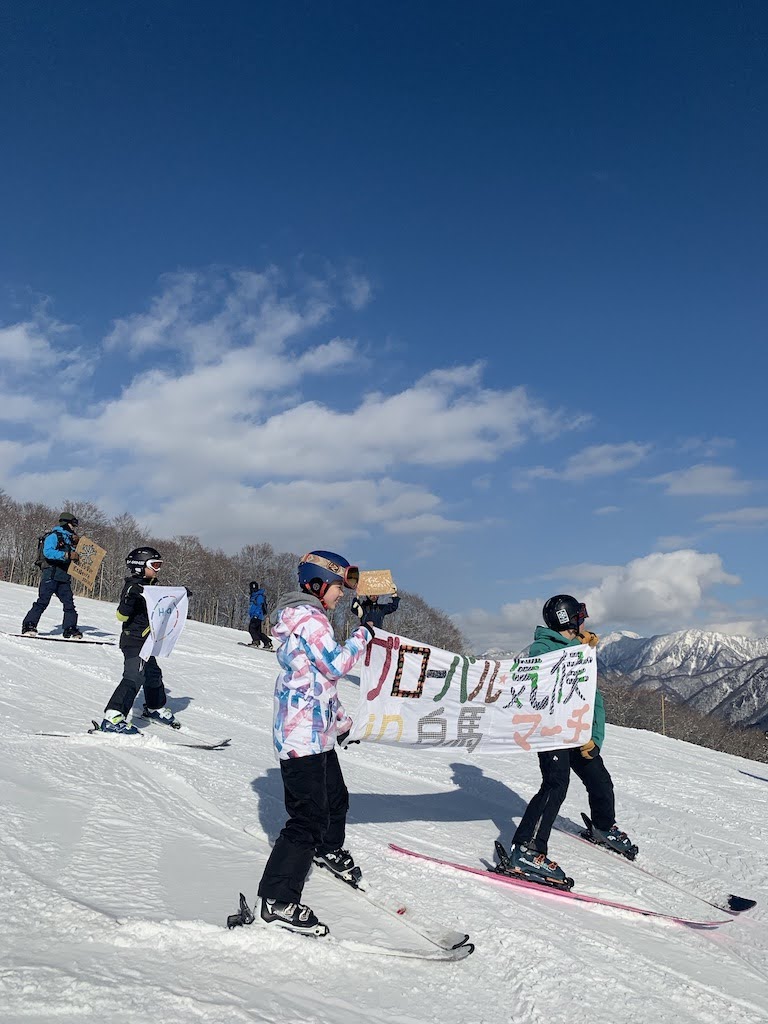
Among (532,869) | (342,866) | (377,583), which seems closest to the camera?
(342,866)

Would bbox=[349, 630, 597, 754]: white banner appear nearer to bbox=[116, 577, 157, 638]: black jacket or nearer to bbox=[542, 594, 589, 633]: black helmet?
bbox=[542, 594, 589, 633]: black helmet

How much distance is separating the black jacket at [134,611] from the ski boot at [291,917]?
512 cm

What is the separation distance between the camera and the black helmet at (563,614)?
6.30 m

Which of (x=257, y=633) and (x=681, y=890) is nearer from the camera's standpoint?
(x=681, y=890)

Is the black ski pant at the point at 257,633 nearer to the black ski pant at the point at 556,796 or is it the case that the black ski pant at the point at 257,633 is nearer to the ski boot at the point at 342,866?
the black ski pant at the point at 556,796

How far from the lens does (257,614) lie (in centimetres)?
2133

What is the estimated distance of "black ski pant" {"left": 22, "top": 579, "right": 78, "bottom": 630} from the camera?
13.5 meters

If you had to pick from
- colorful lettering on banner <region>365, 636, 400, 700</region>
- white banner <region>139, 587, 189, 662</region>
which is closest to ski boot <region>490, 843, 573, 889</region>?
colorful lettering on banner <region>365, 636, 400, 700</region>

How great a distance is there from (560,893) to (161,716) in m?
5.69

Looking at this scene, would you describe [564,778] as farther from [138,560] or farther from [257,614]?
[257,614]

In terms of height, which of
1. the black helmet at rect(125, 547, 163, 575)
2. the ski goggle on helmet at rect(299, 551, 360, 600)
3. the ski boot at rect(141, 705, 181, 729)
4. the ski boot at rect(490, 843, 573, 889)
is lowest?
the ski boot at rect(141, 705, 181, 729)

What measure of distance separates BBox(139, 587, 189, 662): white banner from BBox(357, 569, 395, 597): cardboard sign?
23.3 feet

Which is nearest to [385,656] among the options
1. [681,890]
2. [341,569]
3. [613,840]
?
[341,569]

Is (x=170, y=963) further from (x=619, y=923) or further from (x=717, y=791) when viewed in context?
(x=717, y=791)
